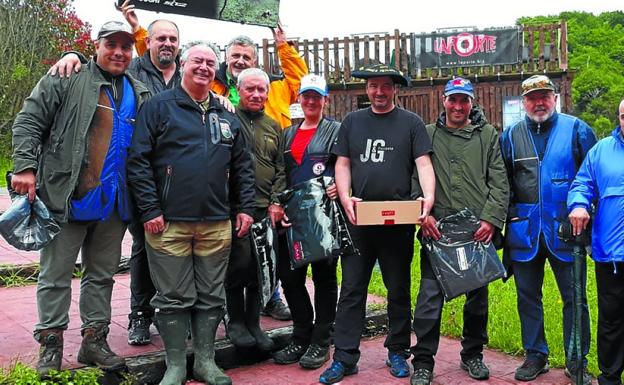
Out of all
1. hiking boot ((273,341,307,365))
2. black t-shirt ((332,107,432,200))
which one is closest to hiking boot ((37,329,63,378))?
hiking boot ((273,341,307,365))

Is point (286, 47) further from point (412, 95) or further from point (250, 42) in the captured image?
point (412, 95)

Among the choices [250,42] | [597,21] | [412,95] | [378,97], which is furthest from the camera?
[597,21]

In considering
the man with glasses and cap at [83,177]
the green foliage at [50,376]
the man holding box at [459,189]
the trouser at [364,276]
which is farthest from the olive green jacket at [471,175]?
the green foliage at [50,376]

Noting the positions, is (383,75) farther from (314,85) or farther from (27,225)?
(27,225)

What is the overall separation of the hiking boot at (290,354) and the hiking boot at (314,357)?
8 cm

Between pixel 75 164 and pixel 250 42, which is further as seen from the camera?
pixel 250 42

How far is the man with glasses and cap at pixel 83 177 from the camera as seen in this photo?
3.81 m

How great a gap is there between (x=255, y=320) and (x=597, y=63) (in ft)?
181

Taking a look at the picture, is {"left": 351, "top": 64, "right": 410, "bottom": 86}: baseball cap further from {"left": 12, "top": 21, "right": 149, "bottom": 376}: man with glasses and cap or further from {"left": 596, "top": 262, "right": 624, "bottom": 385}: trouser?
{"left": 596, "top": 262, "right": 624, "bottom": 385}: trouser

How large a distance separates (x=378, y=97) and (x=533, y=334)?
2.02 meters

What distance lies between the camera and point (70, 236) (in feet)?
12.9

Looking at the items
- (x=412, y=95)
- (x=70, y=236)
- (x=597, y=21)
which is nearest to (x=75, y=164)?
(x=70, y=236)

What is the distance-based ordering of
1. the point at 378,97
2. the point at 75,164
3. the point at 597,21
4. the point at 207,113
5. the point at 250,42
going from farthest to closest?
the point at 597,21 → the point at 250,42 → the point at 378,97 → the point at 207,113 → the point at 75,164

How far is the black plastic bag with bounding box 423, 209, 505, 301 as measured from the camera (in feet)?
13.8
